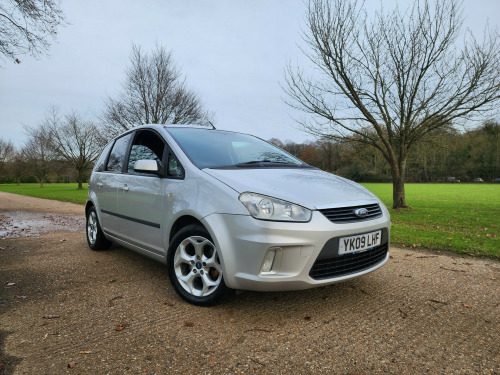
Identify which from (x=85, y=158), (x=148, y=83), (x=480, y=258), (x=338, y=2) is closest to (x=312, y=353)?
(x=480, y=258)

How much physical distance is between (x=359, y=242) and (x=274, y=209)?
0.78 m

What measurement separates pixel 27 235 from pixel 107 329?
5.28 meters

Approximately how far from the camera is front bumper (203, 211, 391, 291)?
242cm

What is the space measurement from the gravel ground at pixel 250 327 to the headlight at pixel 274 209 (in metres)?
0.84

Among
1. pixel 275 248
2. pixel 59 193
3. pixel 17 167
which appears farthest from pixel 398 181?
pixel 17 167

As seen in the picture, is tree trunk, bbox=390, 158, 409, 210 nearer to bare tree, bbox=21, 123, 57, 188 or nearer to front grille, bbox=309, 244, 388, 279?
front grille, bbox=309, 244, 388, 279

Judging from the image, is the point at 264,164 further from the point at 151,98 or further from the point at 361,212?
the point at 151,98

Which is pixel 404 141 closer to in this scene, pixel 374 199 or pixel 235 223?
pixel 374 199

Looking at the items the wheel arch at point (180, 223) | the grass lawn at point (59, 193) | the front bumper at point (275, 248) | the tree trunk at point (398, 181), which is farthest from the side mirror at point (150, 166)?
the grass lawn at point (59, 193)

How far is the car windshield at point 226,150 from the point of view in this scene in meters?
3.28

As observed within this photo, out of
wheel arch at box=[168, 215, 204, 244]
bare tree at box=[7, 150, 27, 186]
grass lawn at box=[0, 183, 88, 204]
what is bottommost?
grass lawn at box=[0, 183, 88, 204]

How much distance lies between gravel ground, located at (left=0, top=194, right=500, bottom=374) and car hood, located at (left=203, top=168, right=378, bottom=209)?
3.09ft

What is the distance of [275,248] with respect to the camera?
95.8 inches

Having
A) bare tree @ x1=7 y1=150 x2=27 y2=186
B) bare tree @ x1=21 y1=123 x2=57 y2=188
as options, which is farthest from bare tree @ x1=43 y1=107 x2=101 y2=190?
bare tree @ x1=7 y1=150 x2=27 y2=186
